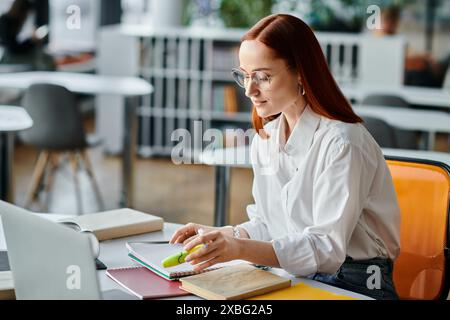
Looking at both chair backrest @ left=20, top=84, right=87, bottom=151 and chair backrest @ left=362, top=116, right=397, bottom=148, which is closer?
chair backrest @ left=362, top=116, right=397, bottom=148

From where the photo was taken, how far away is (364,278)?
5.83 ft

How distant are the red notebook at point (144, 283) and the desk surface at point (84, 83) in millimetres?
3321

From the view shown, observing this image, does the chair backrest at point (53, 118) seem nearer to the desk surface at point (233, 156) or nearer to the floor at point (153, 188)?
the floor at point (153, 188)

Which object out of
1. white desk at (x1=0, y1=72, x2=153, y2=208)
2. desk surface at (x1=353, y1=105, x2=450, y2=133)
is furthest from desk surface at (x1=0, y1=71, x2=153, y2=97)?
desk surface at (x1=353, y1=105, x2=450, y2=133)

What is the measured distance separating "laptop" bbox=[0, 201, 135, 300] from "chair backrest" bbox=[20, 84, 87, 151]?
3.53 m

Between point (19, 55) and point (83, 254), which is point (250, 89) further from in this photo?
point (19, 55)

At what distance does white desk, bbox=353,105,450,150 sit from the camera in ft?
14.0

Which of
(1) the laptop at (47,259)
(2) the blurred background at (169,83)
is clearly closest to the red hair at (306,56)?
(1) the laptop at (47,259)

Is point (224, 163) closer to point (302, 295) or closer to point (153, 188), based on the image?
point (302, 295)

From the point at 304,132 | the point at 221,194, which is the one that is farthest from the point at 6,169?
the point at 304,132

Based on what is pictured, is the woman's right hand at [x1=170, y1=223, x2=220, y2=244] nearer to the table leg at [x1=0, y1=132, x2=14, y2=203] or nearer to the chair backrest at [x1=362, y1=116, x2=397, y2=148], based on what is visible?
the chair backrest at [x1=362, y1=116, x2=397, y2=148]

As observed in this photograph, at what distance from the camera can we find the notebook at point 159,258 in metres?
1.57

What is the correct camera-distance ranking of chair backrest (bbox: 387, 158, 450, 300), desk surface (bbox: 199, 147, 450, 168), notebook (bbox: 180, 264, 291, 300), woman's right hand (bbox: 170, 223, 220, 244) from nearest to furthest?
notebook (bbox: 180, 264, 291, 300) < woman's right hand (bbox: 170, 223, 220, 244) < chair backrest (bbox: 387, 158, 450, 300) < desk surface (bbox: 199, 147, 450, 168)
